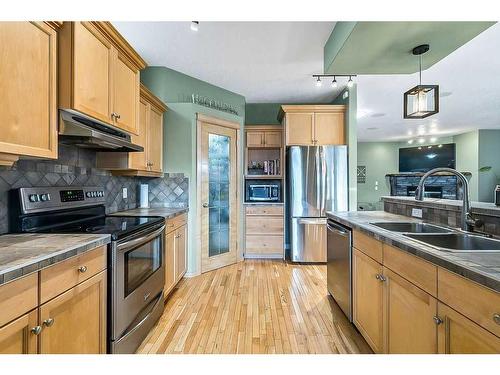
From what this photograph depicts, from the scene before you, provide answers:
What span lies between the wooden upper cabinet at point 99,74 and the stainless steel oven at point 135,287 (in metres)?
0.87

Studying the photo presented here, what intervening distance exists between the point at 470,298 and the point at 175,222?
2460mm

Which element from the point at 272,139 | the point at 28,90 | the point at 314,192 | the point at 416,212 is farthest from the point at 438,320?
the point at 272,139

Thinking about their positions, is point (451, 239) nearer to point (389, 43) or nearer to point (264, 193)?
point (389, 43)

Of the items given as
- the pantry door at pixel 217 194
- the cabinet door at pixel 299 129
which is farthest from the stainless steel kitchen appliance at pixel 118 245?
the cabinet door at pixel 299 129

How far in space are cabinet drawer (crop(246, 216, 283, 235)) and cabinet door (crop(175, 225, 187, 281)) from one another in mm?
1242

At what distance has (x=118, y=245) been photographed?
1.53 metres

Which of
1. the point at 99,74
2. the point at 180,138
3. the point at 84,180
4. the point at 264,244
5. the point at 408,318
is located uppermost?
the point at 99,74

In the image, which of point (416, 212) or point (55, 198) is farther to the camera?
point (416, 212)

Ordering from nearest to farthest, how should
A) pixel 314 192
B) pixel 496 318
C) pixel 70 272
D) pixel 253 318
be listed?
pixel 496 318, pixel 70 272, pixel 253 318, pixel 314 192

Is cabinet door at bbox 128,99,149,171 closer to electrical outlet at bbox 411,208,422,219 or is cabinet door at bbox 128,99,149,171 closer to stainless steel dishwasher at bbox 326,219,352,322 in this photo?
stainless steel dishwasher at bbox 326,219,352,322

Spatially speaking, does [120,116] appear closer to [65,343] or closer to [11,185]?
[11,185]

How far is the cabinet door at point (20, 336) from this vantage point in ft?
2.90

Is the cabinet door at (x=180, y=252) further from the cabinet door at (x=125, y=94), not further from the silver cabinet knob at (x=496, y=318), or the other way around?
the silver cabinet knob at (x=496, y=318)
